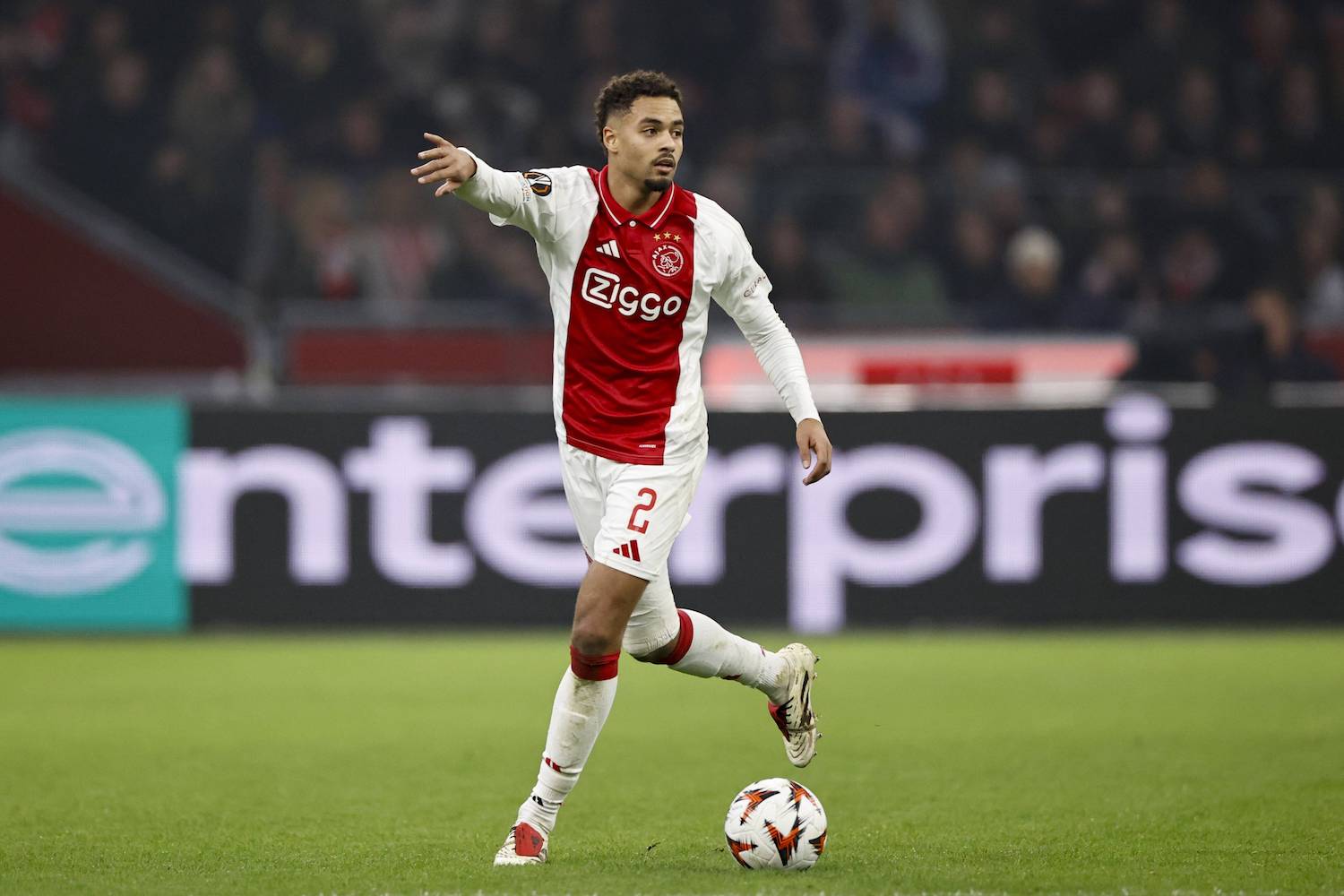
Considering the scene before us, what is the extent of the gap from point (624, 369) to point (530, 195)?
0.54m

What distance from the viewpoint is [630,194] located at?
208 inches

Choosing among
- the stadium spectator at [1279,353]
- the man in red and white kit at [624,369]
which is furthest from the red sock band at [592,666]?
the stadium spectator at [1279,353]

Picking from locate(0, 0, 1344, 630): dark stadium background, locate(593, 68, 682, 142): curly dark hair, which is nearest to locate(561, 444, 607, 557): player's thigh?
locate(593, 68, 682, 142): curly dark hair

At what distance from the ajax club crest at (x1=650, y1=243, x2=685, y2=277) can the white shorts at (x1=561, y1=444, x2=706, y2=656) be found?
52cm

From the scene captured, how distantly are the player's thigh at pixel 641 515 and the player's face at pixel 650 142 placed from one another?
2.53 ft

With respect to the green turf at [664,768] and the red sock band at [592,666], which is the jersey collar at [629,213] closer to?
A: the red sock band at [592,666]

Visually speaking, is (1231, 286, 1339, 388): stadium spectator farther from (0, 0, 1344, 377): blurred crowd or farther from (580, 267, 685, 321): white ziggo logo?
(580, 267, 685, 321): white ziggo logo

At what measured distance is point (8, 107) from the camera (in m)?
15.3

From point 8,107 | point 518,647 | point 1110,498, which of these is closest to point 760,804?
point 518,647

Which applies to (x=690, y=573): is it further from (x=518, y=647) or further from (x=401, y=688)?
(x=401, y=688)

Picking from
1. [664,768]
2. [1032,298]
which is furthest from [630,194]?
[1032,298]

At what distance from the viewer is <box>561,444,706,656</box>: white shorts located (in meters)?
5.12

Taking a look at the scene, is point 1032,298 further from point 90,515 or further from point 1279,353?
point 90,515

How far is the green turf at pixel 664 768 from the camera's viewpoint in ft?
15.9
